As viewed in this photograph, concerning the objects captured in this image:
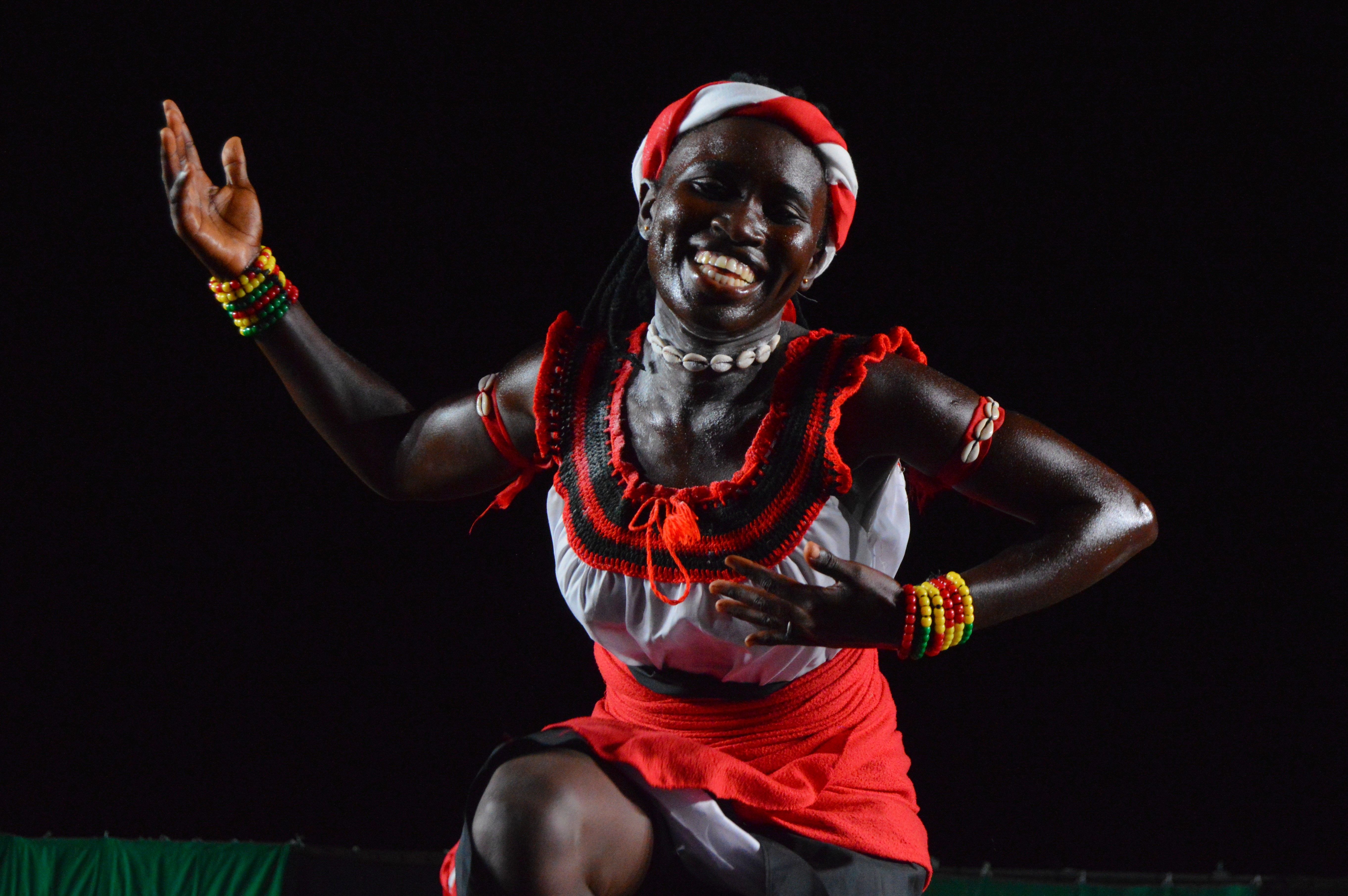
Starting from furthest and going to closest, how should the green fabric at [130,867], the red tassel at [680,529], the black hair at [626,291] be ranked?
the green fabric at [130,867]
the black hair at [626,291]
the red tassel at [680,529]

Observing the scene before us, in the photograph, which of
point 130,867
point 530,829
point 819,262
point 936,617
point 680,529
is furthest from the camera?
point 130,867

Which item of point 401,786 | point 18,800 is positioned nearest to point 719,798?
point 401,786

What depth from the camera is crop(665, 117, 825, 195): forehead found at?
1443 millimetres

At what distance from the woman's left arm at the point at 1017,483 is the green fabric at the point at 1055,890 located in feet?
4.78

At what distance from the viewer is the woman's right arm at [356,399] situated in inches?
61.2

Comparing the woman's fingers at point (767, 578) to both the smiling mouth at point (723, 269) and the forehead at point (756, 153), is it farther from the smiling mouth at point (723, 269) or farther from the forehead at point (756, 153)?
the forehead at point (756, 153)

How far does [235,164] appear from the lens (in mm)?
1601

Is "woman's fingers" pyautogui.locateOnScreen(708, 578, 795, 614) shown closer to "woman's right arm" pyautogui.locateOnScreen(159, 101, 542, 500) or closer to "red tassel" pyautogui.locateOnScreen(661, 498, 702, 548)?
"red tassel" pyautogui.locateOnScreen(661, 498, 702, 548)

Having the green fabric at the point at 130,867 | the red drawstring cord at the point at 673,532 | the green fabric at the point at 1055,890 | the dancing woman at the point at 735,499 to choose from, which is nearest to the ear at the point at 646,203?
the dancing woman at the point at 735,499

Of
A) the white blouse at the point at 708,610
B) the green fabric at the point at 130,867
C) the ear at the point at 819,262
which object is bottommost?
the green fabric at the point at 130,867

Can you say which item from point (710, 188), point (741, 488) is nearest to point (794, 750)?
point (741, 488)

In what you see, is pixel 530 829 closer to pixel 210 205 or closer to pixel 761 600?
pixel 761 600

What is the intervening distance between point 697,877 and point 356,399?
75 centimetres

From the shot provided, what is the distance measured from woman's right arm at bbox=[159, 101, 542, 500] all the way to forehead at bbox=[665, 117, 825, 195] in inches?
12.4
